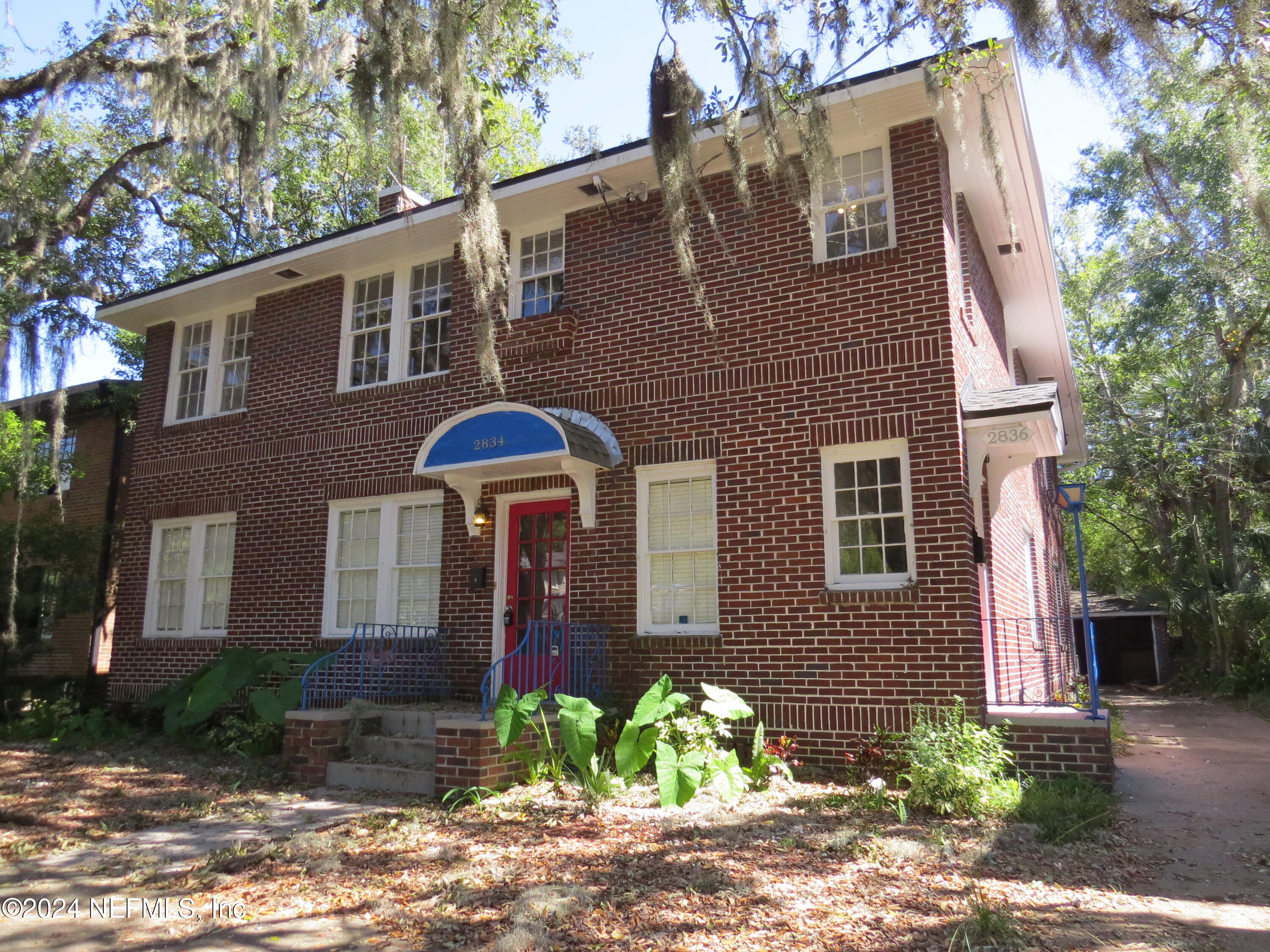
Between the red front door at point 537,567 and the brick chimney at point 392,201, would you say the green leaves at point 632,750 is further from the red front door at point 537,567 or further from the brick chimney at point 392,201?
the brick chimney at point 392,201

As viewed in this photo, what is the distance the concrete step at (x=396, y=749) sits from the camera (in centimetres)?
820

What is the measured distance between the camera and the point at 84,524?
634 inches

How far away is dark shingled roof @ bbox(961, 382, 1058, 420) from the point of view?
7.94 metres

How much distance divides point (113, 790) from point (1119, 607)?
29.8 meters

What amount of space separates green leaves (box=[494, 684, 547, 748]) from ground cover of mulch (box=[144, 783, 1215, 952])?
53cm

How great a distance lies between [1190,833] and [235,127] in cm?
1118

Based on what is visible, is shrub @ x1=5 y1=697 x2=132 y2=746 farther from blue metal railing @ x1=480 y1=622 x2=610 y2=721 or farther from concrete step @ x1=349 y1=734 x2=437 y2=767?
blue metal railing @ x1=480 y1=622 x2=610 y2=721

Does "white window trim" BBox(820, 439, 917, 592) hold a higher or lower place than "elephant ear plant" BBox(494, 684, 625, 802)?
higher

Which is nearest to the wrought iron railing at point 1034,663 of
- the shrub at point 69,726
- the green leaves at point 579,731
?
the green leaves at point 579,731

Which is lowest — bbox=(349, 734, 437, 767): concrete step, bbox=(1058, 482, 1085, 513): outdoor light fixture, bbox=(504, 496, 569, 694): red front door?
bbox=(349, 734, 437, 767): concrete step

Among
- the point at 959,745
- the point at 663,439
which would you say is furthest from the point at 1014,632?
the point at 663,439

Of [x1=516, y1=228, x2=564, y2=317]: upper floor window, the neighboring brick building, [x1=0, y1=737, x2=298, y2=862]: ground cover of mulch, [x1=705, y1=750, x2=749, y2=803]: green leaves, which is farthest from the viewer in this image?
the neighboring brick building

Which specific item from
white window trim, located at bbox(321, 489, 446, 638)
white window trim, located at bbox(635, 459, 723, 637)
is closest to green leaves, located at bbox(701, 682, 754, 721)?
white window trim, located at bbox(635, 459, 723, 637)

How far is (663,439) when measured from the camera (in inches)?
366
